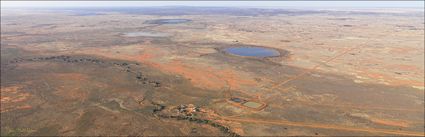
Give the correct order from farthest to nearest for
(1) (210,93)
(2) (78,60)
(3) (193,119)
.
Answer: (2) (78,60), (1) (210,93), (3) (193,119)

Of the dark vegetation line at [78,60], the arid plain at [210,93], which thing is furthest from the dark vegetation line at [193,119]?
the dark vegetation line at [78,60]

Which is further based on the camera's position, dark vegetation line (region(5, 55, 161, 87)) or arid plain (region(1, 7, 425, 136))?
dark vegetation line (region(5, 55, 161, 87))

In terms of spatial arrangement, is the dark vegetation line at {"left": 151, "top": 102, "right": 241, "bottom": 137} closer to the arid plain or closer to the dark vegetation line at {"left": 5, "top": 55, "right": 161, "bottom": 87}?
the arid plain

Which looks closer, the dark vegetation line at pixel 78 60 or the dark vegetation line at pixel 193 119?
the dark vegetation line at pixel 193 119

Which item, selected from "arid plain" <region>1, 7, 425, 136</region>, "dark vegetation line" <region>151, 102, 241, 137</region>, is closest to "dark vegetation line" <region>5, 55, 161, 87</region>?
"arid plain" <region>1, 7, 425, 136</region>

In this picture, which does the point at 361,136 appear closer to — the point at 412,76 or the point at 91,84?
the point at 412,76

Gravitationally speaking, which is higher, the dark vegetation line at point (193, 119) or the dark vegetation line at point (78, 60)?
the dark vegetation line at point (193, 119)

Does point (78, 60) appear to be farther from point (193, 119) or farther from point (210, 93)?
point (193, 119)

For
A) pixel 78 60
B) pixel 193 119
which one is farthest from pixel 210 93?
pixel 78 60

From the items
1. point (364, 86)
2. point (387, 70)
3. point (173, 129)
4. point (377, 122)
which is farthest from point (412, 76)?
point (173, 129)

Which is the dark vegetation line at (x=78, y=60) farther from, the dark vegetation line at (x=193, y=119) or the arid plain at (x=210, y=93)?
the dark vegetation line at (x=193, y=119)

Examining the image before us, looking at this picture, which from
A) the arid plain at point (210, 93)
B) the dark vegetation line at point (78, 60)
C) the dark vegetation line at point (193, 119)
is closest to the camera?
the dark vegetation line at point (193, 119)
